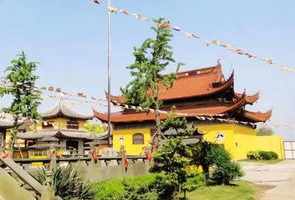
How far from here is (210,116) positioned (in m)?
34.1

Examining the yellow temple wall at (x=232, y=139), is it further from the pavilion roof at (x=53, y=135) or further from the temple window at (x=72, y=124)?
the temple window at (x=72, y=124)

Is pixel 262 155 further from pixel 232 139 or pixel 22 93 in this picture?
pixel 22 93

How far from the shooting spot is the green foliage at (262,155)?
110ft

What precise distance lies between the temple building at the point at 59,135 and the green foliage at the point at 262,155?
16.5 metres

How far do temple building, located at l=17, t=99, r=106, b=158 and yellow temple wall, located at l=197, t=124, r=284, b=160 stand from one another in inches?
522

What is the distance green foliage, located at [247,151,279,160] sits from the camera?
3350 cm

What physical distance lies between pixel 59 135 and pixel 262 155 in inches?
838

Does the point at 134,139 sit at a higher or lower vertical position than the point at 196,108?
lower

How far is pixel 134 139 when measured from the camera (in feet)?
130

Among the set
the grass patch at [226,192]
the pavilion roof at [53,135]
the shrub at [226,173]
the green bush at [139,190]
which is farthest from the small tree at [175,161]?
the pavilion roof at [53,135]

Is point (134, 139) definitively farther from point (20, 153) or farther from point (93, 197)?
point (93, 197)

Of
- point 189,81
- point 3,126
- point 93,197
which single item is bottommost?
point 93,197

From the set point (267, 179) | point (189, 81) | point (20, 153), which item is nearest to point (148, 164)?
point (267, 179)

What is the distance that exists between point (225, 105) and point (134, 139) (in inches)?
399
